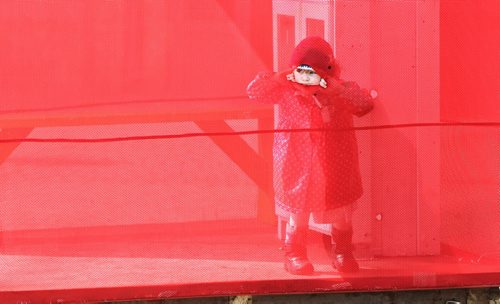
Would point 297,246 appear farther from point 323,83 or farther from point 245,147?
point 323,83

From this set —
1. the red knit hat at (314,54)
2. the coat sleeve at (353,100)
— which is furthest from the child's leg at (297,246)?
the red knit hat at (314,54)

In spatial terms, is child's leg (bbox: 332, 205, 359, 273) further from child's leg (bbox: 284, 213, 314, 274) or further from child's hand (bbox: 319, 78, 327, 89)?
child's hand (bbox: 319, 78, 327, 89)

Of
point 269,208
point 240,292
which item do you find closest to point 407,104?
point 269,208

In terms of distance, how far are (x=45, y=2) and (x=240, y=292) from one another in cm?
100

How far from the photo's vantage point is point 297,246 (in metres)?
2.77

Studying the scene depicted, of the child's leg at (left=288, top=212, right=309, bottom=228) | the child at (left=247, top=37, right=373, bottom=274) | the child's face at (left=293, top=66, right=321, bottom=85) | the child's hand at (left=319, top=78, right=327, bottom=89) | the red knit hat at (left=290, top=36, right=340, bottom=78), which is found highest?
the red knit hat at (left=290, top=36, right=340, bottom=78)

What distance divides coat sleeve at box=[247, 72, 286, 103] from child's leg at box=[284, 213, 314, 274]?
1.21 feet

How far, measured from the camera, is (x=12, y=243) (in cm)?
266

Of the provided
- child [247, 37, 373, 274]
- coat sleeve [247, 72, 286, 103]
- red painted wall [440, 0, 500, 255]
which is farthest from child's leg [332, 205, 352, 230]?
coat sleeve [247, 72, 286, 103]

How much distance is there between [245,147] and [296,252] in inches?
14.0

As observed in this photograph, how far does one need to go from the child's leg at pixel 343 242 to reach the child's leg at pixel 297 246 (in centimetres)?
9

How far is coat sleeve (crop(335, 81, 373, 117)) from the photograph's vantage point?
271cm

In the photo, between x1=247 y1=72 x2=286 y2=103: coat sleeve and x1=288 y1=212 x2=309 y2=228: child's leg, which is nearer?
x1=247 y1=72 x2=286 y2=103: coat sleeve

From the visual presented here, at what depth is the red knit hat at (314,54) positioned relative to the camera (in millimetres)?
2679
